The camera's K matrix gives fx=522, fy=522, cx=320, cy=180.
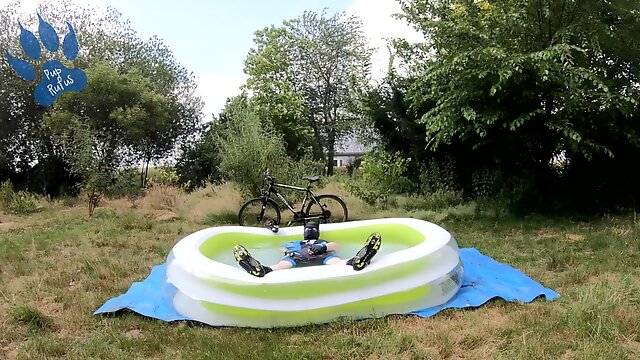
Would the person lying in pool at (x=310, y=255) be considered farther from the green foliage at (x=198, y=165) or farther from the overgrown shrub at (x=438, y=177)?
the green foliage at (x=198, y=165)

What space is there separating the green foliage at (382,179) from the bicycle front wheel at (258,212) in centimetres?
212

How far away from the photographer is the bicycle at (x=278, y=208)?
7.65 m

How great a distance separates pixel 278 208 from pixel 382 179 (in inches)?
Result: 120

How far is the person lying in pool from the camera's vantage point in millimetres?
3807

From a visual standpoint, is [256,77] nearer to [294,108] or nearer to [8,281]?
[294,108]

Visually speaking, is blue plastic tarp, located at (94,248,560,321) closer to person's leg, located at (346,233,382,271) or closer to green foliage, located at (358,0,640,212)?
person's leg, located at (346,233,382,271)

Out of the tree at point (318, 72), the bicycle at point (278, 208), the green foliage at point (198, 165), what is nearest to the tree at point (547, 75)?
the bicycle at point (278, 208)

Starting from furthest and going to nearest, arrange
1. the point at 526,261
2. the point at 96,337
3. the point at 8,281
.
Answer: the point at 526,261, the point at 8,281, the point at 96,337

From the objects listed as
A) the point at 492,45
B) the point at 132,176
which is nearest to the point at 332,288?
the point at 492,45

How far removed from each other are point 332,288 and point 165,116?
1184 centimetres

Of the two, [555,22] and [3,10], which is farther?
[3,10]

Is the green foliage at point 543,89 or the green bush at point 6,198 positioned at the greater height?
the green foliage at point 543,89

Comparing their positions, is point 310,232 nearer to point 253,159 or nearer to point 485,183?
point 253,159

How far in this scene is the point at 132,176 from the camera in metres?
13.7
